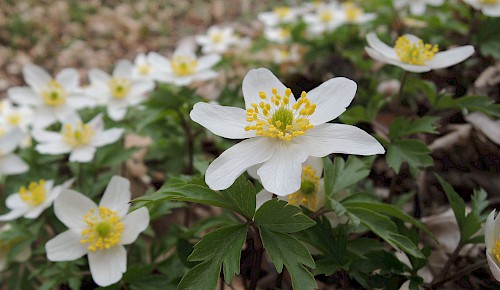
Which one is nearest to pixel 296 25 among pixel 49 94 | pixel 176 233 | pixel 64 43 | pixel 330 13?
pixel 330 13

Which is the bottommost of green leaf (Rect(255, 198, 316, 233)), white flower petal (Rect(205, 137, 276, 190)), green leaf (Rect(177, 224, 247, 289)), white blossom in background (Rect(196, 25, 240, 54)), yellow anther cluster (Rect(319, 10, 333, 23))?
white blossom in background (Rect(196, 25, 240, 54))

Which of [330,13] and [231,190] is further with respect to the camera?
[330,13]

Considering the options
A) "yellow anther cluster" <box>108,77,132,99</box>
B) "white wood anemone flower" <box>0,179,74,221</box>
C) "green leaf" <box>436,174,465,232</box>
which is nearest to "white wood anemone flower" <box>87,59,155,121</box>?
"yellow anther cluster" <box>108,77,132,99</box>

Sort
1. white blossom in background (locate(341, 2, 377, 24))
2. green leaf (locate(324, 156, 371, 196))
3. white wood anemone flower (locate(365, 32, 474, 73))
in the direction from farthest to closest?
white blossom in background (locate(341, 2, 377, 24))
white wood anemone flower (locate(365, 32, 474, 73))
green leaf (locate(324, 156, 371, 196))

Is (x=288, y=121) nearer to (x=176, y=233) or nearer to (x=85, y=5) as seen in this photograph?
(x=176, y=233)

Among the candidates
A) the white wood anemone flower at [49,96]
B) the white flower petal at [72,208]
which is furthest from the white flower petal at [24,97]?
the white flower petal at [72,208]

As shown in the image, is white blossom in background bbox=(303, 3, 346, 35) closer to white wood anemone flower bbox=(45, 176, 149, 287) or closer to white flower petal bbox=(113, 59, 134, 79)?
white flower petal bbox=(113, 59, 134, 79)

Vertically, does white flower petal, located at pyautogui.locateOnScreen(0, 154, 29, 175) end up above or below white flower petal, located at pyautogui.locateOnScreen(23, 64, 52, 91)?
below

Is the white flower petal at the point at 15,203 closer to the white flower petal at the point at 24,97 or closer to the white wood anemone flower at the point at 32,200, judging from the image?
the white wood anemone flower at the point at 32,200
